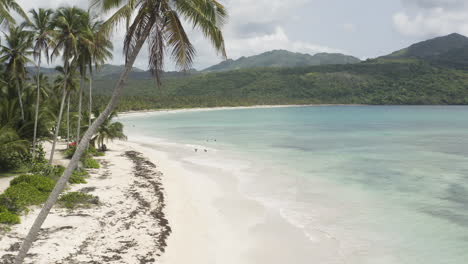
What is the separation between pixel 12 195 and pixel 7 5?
28.0 feet

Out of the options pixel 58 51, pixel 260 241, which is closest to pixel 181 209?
pixel 260 241

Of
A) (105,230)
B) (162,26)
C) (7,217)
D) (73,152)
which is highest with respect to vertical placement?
(162,26)

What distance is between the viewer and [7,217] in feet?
36.1

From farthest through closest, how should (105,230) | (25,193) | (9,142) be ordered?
(9,142)
(25,193)
(105,230)

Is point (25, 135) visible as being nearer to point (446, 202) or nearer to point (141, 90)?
point (446, 202)

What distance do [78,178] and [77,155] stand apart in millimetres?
11860

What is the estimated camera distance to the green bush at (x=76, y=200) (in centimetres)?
1353

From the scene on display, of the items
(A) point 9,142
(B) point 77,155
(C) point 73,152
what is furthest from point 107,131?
(B) point 77,155

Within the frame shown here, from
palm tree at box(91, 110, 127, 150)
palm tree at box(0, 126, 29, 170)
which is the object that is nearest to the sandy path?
palm tree at box(0, 126, 29, 170)

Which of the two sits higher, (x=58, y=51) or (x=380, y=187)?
(x=58, y=51)

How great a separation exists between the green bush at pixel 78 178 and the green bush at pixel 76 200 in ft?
8.39

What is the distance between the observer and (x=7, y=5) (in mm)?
14750

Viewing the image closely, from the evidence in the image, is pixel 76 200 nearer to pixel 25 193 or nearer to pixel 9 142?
pixel 25 193

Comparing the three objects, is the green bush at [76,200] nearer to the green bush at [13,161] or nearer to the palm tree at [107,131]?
the green bush at [13,161]
